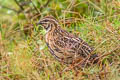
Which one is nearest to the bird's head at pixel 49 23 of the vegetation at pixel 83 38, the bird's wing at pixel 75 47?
the vegetation at pixel 83 38

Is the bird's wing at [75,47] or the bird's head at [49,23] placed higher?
the bird's head at [49,23]

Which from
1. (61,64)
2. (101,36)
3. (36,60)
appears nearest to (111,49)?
(101,36)

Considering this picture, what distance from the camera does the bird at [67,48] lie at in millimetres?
6285

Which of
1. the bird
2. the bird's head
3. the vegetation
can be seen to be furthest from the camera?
the bird's head

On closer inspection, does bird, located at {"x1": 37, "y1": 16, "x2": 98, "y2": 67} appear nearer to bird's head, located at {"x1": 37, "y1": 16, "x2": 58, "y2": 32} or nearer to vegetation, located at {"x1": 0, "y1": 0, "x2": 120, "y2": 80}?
bird's head, located at {"x1": 37, "y1": 16, "x2": 58, "y2": 32}

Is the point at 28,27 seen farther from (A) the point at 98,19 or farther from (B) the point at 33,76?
(B) the point at 33,76

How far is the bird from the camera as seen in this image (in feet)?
20.6

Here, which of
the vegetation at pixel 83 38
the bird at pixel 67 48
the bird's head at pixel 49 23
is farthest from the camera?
the bird's head at pixel 49 23

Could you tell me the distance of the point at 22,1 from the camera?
31.6 ft

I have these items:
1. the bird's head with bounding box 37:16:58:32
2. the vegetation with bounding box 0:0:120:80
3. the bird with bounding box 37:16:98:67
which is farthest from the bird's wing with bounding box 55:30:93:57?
the bird's head with bounding box 37:16:58:32

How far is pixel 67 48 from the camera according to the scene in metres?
6.35

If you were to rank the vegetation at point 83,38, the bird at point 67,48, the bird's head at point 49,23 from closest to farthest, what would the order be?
the vegetation at point 83,38 → the bird at point 67,48 → the bird's head at point 49,23

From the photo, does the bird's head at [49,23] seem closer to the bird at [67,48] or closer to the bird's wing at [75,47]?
the bird at [67,48]

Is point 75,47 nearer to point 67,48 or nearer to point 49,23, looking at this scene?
point 67,48
